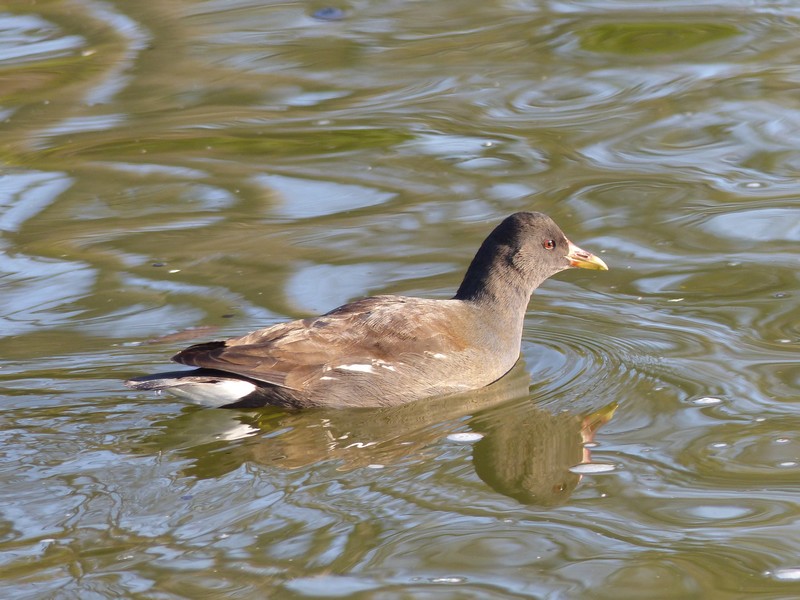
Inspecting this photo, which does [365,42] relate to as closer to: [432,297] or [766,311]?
[432,297]

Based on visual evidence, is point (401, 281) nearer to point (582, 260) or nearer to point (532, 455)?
point (582, 260)

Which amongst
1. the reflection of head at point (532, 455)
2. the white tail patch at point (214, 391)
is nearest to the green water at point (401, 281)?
the reflection of head at point (532, 455)

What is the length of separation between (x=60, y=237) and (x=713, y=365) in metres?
4.64

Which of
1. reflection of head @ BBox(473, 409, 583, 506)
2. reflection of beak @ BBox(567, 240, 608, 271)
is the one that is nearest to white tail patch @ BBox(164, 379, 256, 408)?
reflection of head @ BBox(473, 409, 583, 506)

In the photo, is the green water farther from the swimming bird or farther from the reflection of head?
the swimming bird

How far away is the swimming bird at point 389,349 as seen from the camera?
628 cm

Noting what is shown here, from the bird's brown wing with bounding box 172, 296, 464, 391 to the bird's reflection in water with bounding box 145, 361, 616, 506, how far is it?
261 millimetres

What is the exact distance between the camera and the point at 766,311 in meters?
7.21

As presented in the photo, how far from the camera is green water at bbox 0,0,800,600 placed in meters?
4.93

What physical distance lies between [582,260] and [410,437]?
1854 mm

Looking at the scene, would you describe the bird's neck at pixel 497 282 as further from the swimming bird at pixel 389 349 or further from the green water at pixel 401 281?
the green water at pixel 401 281

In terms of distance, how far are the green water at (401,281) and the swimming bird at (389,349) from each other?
0.47 ft

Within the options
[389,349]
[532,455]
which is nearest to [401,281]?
[389,349]

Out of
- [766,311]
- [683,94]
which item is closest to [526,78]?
[683,94]
